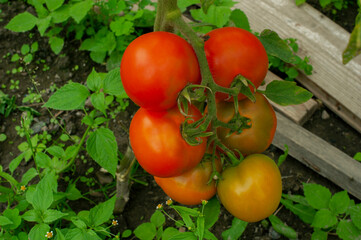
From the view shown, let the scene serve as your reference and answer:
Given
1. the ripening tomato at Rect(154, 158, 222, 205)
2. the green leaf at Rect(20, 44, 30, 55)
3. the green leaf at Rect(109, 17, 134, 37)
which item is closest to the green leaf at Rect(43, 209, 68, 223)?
the ripening tomato at Rect(154, 158, 222, 205)

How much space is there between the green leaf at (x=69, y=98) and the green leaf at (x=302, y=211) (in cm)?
91

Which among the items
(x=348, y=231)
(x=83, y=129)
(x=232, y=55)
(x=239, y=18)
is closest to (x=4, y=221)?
(x=83, y=129)

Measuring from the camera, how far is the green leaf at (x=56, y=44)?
6.02ft

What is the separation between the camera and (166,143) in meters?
0.79

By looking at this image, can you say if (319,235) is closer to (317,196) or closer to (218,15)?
(317,196)

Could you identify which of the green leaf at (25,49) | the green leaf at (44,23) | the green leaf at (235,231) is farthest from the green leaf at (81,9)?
the green leaf at (235,231)

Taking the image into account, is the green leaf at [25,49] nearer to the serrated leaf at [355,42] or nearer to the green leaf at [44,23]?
Answer: the green leaf at [44,23]

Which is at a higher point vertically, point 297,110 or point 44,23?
point 44,23

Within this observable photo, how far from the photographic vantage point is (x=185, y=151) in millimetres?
798

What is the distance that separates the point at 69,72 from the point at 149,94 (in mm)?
1318

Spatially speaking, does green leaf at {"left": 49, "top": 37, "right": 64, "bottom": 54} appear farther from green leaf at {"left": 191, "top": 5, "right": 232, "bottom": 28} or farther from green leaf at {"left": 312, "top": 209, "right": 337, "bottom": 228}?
green leaf at {"left": 312, "top": 209, "right": 337, "bottom": 228}

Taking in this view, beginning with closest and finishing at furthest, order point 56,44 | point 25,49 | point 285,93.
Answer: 1. point 285,93
2. point 56,44
3. point 25,49

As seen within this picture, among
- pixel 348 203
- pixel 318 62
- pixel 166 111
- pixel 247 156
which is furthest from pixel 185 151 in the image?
pixel 318 62

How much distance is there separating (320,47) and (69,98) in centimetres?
126
